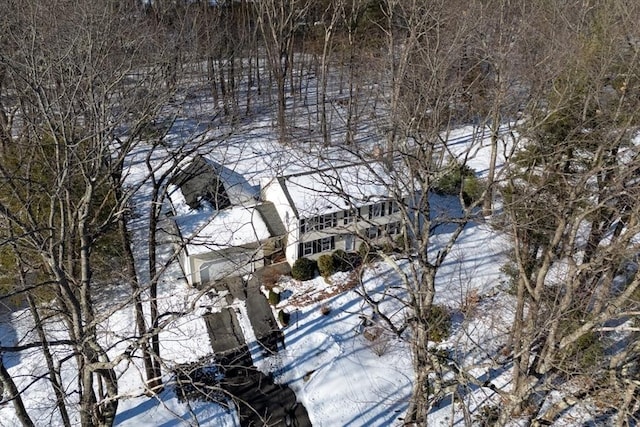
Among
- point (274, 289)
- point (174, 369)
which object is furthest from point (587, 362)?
point (174, 369)

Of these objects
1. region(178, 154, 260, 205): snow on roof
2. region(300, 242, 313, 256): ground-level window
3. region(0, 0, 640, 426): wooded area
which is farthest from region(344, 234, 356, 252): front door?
region(178, 154, 260, 205): snow on roof

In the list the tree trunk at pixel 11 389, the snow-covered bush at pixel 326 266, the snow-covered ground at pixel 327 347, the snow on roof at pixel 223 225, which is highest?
the tree trunk at pixel 11 389

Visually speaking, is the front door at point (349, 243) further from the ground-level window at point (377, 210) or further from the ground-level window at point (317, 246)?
the ground-level window at point (377, 210)

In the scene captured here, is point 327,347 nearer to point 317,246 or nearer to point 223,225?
point 317,246

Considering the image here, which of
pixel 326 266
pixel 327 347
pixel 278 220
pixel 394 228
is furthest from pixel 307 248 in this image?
pixel 327 347

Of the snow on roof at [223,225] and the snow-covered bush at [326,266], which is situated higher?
the snow on roof at [223,225]

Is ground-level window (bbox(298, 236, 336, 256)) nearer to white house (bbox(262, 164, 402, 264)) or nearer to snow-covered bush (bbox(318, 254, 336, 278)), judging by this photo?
white house (bbox(262, 164, 402, 264))

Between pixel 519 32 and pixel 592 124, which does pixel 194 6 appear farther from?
pixel 592 124

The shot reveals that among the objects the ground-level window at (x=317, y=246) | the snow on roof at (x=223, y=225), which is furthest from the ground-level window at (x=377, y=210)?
the snow on roof at (x=223, y=225)
